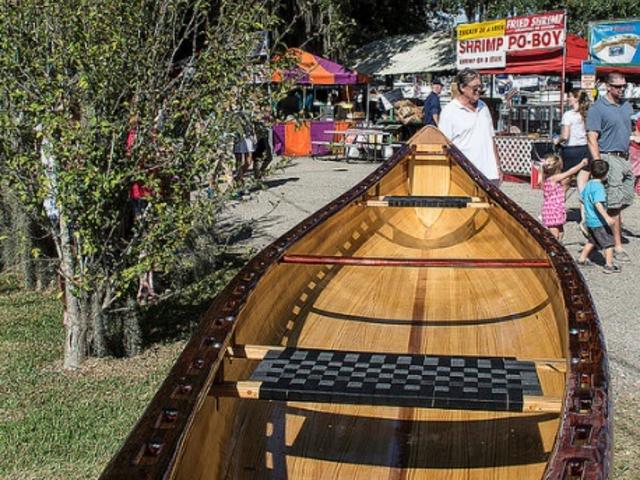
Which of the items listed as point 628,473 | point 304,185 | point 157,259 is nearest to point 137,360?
point 157,259

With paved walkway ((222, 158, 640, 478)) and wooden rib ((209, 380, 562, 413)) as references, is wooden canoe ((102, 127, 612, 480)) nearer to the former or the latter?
wooden rib ((209, 380, 562, 413))

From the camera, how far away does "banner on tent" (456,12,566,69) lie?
1459 cm

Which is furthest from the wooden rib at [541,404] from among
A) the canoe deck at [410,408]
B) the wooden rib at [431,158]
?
the wooden rib at [431,158]

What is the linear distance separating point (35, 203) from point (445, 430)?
8.24 ft

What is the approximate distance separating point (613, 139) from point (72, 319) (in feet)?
16.8

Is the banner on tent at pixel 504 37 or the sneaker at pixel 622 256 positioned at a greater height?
the banner on tent at pixel 504 37

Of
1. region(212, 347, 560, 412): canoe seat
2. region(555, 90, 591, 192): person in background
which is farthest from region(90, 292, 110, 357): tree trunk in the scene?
region(555, 90, 591, 192): person in background

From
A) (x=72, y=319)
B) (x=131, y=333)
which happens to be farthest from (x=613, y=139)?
(x=72, y=319)

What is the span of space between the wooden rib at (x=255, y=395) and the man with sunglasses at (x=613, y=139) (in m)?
5.30

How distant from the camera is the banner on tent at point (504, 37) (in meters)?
14.6

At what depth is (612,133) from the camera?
24.3 ft

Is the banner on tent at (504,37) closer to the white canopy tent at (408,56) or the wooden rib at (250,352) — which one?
the white canopy tent at (408,56)

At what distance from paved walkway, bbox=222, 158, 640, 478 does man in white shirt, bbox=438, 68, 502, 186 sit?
1.39 m

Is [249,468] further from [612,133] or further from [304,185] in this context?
[304,185]
